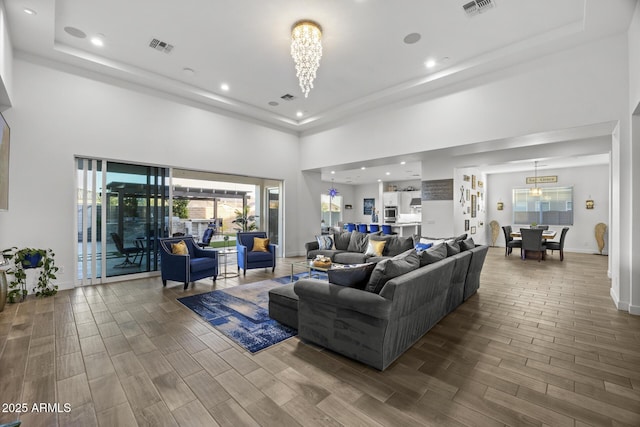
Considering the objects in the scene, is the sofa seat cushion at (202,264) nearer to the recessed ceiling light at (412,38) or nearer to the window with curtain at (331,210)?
the recessed ceiling light at (412,38)

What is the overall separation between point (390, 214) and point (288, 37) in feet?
35.9

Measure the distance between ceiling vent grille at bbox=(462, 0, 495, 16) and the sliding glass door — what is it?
6051 mm

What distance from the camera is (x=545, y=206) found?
10070mm

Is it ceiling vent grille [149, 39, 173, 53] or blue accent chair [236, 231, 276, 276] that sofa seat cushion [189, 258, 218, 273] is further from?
ceiling vent grille [149, 39, 173, 53]

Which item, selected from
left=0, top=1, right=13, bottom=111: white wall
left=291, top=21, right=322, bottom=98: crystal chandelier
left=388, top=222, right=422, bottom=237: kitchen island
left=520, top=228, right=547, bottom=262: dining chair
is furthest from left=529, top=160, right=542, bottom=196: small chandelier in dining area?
left=0, top=1, right=13, bottom=111: white wall

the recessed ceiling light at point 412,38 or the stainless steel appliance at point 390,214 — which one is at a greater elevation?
the recessed ceiling light at point 412,38

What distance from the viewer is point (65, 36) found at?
423 centimetres

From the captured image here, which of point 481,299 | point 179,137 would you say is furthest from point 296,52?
point 481,299

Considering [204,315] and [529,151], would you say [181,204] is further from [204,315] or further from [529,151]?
[529,151]

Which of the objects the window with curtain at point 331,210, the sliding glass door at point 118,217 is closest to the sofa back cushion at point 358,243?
the sliding glass door at point 118,217

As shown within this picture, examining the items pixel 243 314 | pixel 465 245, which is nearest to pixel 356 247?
pixel 465 245

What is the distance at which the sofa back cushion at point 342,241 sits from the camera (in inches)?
267

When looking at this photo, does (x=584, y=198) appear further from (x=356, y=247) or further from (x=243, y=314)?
(x=243, y=314)

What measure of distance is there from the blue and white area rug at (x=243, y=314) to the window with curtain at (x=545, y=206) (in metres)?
10.1
